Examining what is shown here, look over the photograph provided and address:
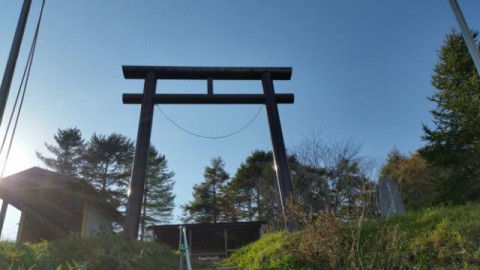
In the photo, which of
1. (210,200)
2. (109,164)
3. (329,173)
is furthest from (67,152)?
(329,173)

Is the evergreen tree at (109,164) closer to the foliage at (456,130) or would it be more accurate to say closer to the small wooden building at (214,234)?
the small wooden building at (214,234)

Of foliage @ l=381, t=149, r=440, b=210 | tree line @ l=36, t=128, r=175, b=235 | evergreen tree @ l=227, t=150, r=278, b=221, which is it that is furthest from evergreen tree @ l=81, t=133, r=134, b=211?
foliage @ l=381, t=149, r=440, b=210

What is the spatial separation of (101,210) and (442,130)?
17.7m

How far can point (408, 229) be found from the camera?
565 centimetres

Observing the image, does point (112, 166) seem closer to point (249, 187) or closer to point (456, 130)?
point (249, 187)

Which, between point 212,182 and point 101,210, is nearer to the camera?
point 101,210

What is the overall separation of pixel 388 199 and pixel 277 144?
321 centimetres

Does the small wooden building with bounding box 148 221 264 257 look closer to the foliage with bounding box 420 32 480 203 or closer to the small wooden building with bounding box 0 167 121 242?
the small wooden building with bounding box 0 167 121 242

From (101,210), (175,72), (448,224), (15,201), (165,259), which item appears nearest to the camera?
(448,224)

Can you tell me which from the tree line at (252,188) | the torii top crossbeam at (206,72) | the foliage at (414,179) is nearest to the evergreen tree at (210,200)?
the tree line at (252,188)

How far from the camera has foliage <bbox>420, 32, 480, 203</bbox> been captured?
15719mm

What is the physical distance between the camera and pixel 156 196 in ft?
109

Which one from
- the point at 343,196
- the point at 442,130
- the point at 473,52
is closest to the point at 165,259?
the point at 473,52

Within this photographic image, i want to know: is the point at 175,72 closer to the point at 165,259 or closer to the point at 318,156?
the point at 165,259
